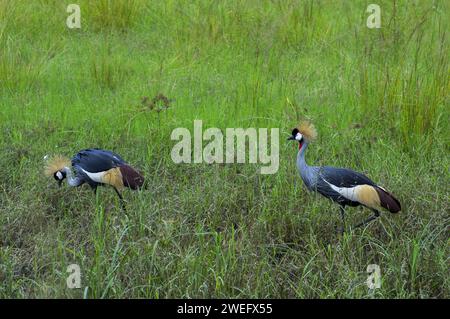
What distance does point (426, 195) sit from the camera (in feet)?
13.9

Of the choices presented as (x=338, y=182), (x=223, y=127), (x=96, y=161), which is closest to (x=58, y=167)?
(x=96, y=161)

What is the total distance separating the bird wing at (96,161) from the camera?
160 inches

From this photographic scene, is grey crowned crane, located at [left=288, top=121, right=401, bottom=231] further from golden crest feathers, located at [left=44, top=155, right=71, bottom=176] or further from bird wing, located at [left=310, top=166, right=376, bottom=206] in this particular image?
golden crest feathers, located at [left=44, top=155, right=71, bottom=176]

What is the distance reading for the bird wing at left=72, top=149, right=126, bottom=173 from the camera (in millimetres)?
4062

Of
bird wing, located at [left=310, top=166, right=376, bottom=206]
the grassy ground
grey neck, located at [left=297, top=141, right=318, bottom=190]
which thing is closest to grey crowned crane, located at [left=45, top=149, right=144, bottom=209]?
the grassy ground

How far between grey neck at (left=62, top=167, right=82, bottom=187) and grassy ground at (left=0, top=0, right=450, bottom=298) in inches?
6.2

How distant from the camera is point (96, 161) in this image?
4.08 meters

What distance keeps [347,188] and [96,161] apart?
1.33 m

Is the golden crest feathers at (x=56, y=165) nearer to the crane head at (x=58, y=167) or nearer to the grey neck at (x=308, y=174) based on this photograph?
the crane head at (x=58, y=167)

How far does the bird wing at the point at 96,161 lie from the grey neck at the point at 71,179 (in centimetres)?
6

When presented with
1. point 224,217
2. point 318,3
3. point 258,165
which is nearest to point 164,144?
point 258,165

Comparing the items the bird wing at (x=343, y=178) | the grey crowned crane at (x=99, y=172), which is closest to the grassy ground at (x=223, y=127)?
the grey crowned crane at (x=99, y=172)

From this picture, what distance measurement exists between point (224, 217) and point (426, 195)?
1125 mm
